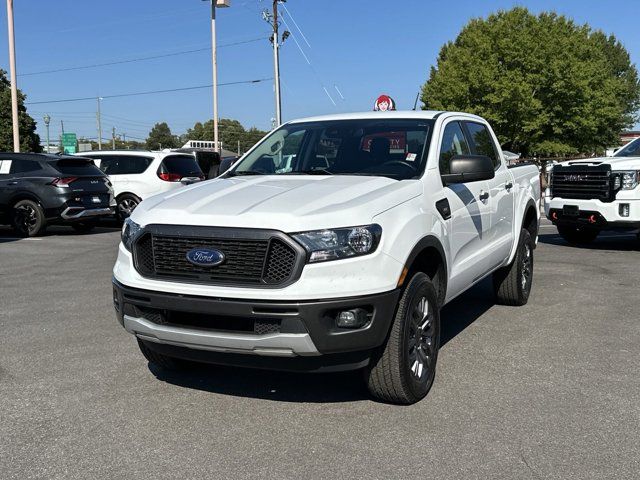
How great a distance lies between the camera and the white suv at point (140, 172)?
15.4 m

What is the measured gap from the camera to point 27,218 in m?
13.3

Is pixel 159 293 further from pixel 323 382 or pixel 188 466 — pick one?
pixel 323 382

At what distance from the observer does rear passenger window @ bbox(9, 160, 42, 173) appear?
13.4 meters

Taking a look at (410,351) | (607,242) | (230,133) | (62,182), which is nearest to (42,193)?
(62,182)

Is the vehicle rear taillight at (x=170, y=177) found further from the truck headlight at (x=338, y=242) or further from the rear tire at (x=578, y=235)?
the truck headlight at (x=338, y=242)

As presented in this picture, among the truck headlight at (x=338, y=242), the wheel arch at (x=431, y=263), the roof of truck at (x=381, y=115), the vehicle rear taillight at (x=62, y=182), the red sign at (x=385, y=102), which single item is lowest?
the wheel arch at (x=431, y=263)

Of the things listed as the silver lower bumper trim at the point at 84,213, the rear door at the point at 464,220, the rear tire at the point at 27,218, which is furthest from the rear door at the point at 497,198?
the rear tire at the point at 27,218

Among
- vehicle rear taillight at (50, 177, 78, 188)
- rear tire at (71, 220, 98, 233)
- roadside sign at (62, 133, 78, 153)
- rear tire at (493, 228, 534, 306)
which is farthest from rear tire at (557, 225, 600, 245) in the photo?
roadside sign at (62, 133, 78, 153)

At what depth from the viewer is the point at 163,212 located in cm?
388

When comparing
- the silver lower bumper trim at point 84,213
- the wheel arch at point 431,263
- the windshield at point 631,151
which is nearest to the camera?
the wheel arch at point 431,263

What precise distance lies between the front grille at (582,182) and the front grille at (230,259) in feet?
27.0

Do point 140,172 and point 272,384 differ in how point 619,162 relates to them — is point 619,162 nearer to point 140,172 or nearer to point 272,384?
point 272,384

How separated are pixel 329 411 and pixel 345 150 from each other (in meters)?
2.00

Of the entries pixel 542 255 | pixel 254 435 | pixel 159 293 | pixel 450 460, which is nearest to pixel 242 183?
pixel 159 293
